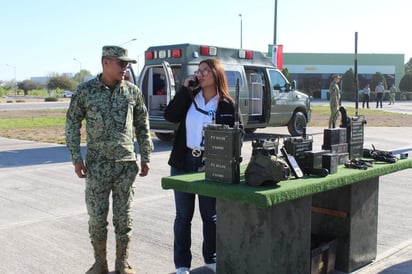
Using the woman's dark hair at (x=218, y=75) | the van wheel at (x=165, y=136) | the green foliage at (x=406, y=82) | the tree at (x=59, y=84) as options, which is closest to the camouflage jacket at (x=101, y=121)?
the woman's dark hair at (x=218, y=75)

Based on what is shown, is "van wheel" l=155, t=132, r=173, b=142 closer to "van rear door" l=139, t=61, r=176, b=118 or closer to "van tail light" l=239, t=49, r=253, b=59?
"van rear door" l=139, t=61, r=176, b=118

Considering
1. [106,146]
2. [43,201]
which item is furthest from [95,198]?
[43,201]

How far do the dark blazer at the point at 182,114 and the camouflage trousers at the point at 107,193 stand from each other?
372mm

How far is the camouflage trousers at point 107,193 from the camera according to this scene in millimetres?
4059

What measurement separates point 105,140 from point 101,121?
0.15 metres

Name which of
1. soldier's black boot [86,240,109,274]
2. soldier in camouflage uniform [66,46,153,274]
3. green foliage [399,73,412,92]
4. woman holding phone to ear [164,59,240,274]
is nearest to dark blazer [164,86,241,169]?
A: woman holding phone to ear [164,59,240,274]

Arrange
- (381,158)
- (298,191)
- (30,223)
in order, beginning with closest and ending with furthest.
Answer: (298,191)
(381,158)
(30,223)

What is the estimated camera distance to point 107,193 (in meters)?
4.12

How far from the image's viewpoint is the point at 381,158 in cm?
470

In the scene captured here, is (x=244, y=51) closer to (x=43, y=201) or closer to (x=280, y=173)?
(x=43, y=201)

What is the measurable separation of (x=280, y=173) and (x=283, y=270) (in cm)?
76

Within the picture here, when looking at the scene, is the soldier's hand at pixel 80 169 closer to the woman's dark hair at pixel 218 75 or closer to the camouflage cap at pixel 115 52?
the camouflage cap at pixel 115 52

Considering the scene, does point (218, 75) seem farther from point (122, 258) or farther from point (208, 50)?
point (208, 50)

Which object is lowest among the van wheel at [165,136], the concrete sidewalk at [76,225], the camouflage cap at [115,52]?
the concrete sidewalk at [76,225]
